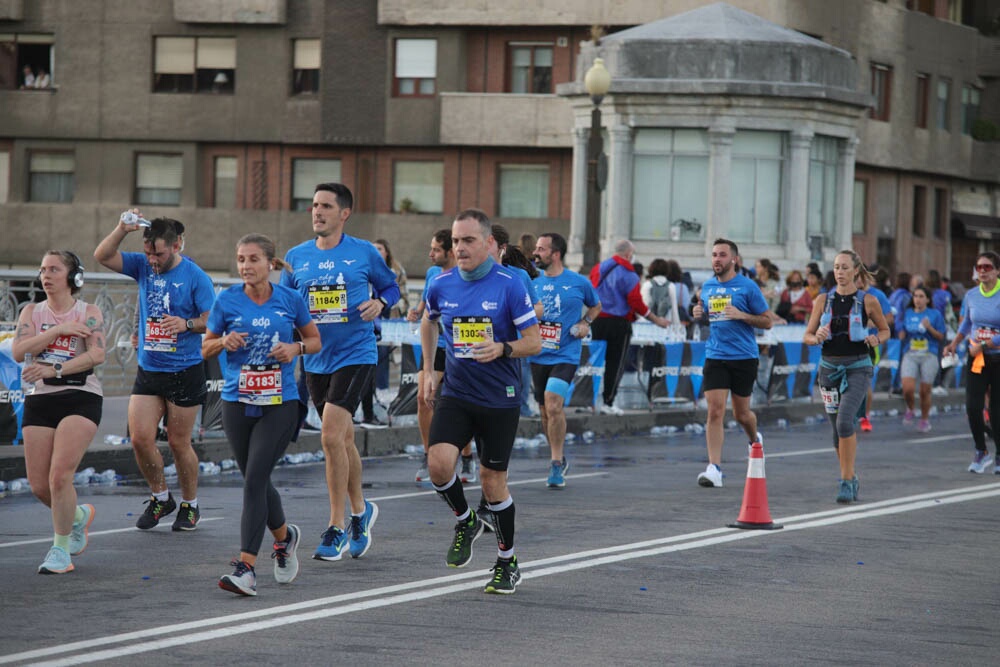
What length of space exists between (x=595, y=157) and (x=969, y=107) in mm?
30244

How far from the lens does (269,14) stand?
4575 cm

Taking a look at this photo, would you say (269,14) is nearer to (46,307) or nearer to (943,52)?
(943,52)

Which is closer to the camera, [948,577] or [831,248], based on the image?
[948,577]

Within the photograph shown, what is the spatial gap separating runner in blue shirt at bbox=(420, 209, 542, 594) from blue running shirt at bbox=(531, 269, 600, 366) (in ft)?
17.7

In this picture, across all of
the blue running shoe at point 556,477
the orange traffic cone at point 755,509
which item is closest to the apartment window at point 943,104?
the blue running shoe at point 556,477

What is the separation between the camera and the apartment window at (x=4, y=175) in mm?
47844

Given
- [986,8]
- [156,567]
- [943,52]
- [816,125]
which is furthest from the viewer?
[986,8]

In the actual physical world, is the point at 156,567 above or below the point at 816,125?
below

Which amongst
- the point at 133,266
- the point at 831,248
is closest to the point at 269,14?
the point at 831,248

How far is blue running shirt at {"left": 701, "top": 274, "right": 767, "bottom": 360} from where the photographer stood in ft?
48.2

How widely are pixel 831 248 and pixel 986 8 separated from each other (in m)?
25.4

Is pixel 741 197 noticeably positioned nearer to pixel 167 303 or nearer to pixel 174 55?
pixel 174 55

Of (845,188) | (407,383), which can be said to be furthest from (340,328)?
(845,188)

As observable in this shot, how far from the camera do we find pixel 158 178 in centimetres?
4734
